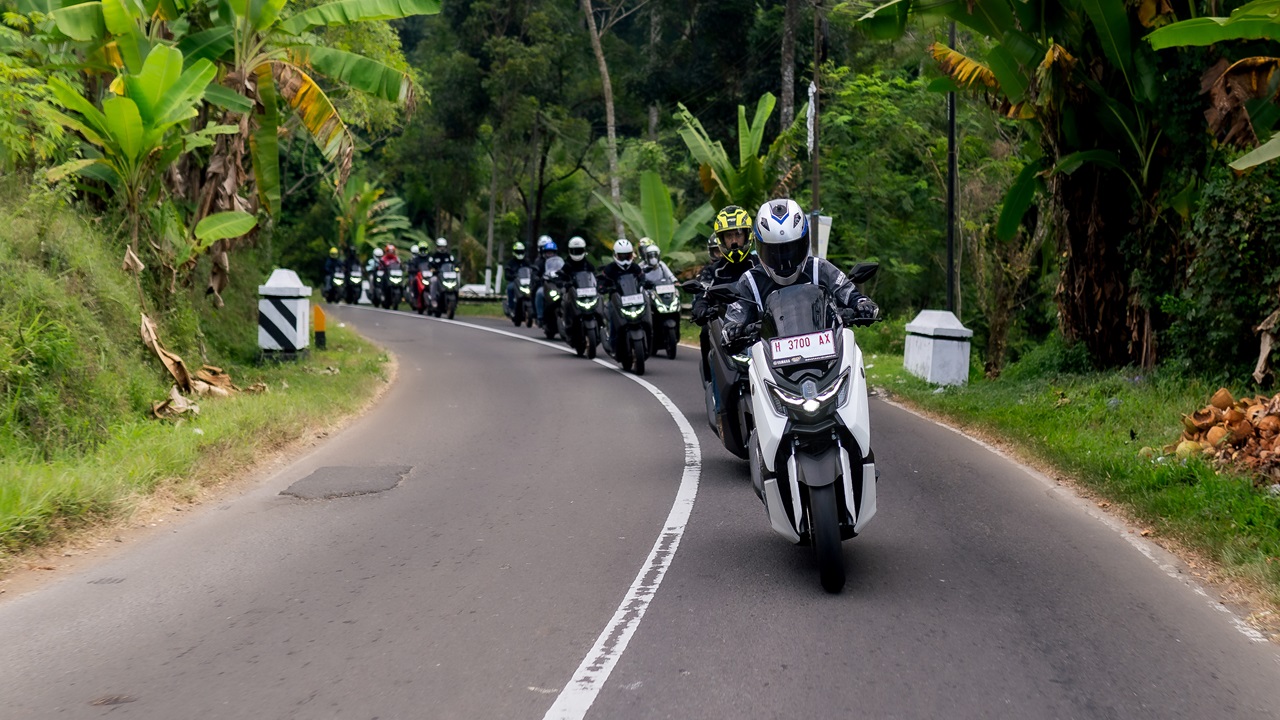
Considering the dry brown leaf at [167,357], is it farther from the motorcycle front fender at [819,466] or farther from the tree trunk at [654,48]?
the tree trunk at [654,48]

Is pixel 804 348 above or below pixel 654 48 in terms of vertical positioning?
below

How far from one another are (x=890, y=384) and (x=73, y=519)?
39.8ft

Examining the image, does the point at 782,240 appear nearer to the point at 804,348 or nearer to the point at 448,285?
the point at 804,348

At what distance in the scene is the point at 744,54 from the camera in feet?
117

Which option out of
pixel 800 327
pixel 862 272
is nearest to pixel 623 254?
pixel 862 272

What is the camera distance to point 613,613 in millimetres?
6141

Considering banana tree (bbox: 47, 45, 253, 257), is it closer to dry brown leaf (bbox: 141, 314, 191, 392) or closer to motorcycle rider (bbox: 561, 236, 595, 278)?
dry brown leaf (bbox: 141, 314, 191, 392)

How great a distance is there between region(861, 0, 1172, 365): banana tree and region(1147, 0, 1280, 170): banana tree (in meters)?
1.72

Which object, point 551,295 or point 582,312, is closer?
point 582,312

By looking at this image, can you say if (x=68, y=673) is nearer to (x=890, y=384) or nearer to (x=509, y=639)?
(x=509, y=639)

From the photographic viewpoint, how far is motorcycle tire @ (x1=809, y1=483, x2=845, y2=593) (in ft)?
20.7

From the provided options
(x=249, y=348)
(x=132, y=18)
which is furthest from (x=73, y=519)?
(x=249, y=348)

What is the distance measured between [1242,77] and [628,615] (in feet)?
25.0

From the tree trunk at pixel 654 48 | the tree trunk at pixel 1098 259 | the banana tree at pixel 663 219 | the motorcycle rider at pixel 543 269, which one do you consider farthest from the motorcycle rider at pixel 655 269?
the tree trunk at pixel 654 48
